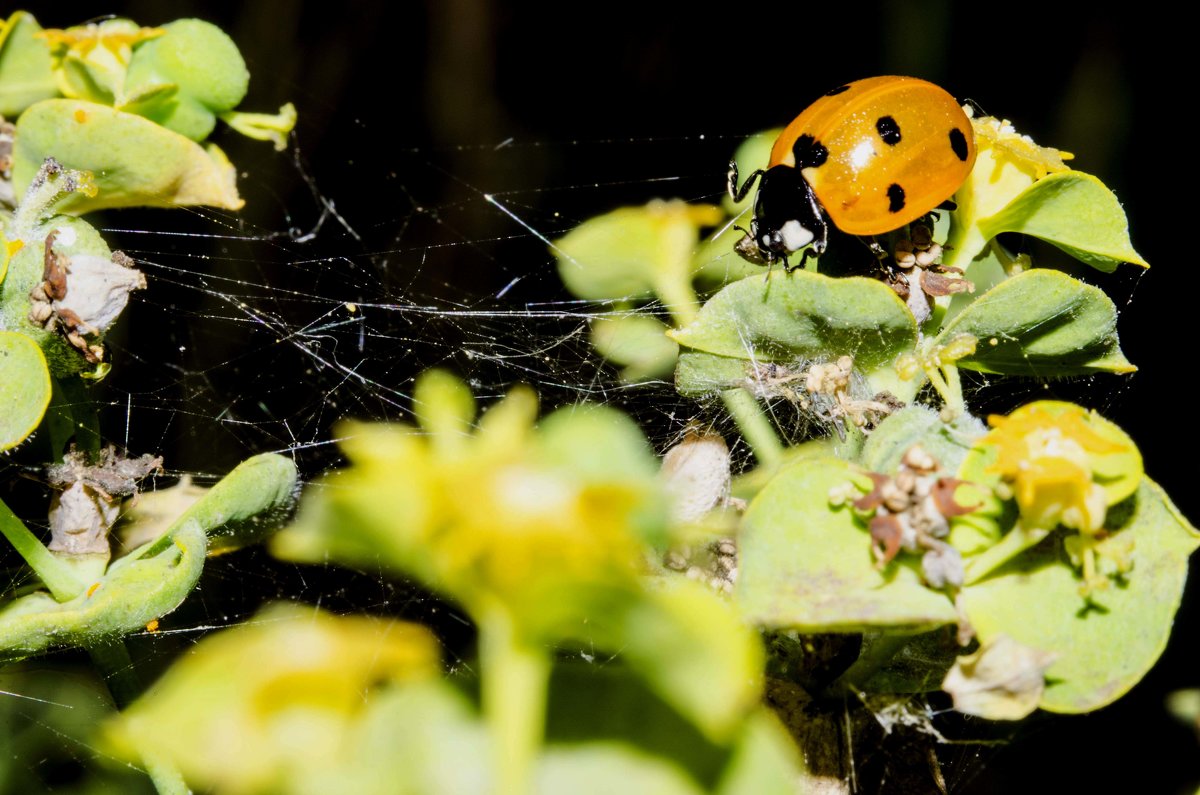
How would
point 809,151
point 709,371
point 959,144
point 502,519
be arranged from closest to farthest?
point 502,519 → point 709,371 → point 959,144 → point 809,151

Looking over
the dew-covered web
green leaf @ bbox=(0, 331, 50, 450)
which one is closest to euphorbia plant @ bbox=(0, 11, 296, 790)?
green leaf @ bbox=(0, 331, 50, 450)

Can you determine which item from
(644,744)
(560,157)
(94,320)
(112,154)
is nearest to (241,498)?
(94,320)

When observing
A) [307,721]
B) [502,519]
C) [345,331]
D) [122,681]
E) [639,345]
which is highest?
[502,519]

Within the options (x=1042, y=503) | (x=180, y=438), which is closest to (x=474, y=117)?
(x=180, y=438)

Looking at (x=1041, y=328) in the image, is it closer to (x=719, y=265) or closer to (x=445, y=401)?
(x=719, y=265)

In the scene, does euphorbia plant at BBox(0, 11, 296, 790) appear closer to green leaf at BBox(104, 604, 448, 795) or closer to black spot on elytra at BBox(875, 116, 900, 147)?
green leaf at BBox(104, 604, 448, 795)

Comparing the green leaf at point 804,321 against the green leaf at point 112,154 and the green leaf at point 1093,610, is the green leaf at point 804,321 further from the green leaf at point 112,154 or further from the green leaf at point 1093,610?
the green leaf at point 112,154

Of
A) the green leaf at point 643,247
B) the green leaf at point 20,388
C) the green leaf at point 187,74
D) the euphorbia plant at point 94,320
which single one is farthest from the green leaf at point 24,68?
the green leaf at point 643,247
